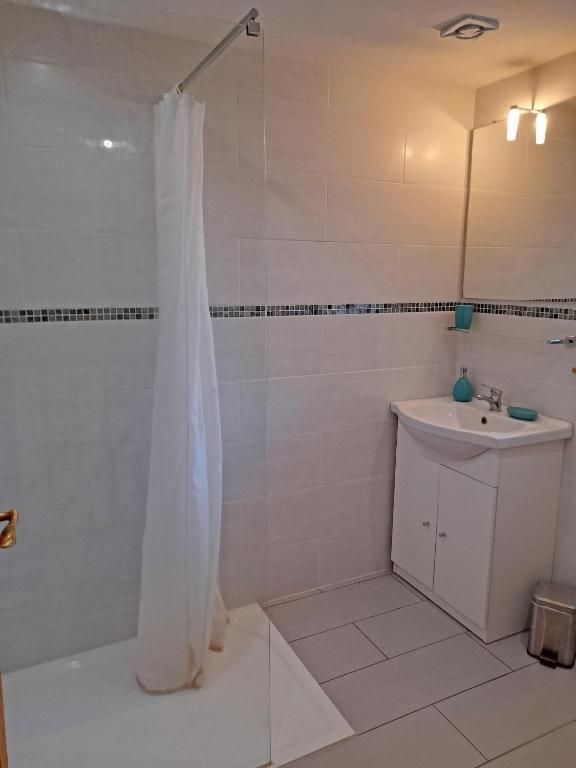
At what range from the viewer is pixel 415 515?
2.67 metres

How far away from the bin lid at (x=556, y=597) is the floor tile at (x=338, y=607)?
60 centimetres

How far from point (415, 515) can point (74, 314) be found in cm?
178

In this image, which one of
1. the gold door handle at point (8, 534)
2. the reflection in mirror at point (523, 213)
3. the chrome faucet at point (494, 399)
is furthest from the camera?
the chrome faucet at point (494, 399)

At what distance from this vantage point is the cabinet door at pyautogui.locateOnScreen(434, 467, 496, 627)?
2281 mm

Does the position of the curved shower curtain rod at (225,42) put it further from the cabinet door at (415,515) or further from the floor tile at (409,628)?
the floor tile at (409,628)

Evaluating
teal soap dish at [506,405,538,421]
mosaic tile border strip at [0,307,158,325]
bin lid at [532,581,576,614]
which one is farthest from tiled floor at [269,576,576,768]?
mosaic tile border strip at [0,307,158,325]

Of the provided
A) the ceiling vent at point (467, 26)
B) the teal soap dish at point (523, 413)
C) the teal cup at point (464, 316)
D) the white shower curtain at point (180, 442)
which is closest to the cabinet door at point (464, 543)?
the teal soap dish at point (523, 413)

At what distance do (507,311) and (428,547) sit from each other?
3.82 ft

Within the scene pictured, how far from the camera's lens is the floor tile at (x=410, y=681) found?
1.98 meters

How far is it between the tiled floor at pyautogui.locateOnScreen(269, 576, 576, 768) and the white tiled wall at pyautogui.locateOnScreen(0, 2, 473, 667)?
0.95ft

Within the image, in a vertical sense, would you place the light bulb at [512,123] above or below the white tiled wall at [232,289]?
above

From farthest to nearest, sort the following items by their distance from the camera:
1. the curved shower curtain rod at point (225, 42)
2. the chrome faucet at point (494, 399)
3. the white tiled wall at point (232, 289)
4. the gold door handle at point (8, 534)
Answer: the chrome faucet at point (494, 399) < the white tiled wall at point (232, 289) < the curved shower curtain rod at point (225, 42) < the gold door handle at point (8, 534)

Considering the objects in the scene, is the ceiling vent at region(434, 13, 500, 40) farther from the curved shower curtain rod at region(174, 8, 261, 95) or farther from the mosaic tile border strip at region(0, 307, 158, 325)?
the mosaic tile border strip at region(0, 307, 158, 325)

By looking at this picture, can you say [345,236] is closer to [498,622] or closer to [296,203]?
[296,203]
